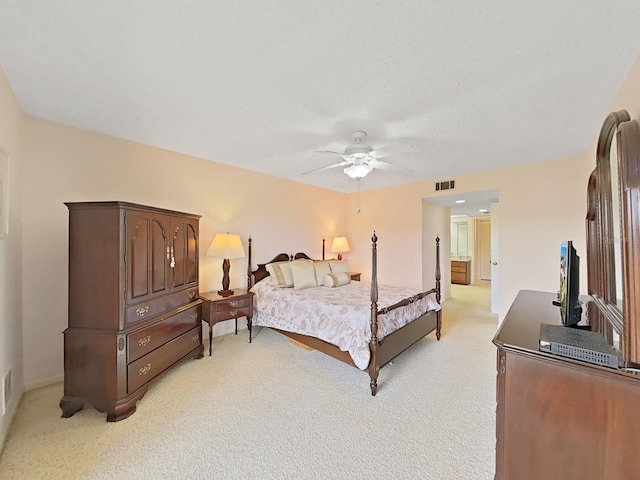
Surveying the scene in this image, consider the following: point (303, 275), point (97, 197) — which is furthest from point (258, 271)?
point (97, 197)

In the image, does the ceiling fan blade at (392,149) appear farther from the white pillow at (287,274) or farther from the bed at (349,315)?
the white pillow at (287,274)

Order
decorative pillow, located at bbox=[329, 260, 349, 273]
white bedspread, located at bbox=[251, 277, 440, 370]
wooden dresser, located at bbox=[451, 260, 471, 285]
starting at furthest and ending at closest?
wooden dresser, located at bbox=[451, 260, 471, 285] → decorative pillow, located at bbox=[329, 260, 349, 273] → white bedspread, located at bbox=[251, 277, 440, 370]

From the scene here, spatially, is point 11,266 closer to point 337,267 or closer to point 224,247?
point 224,247

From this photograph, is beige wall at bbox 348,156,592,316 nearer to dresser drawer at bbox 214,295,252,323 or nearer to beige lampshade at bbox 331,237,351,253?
beige lampshade at bbox 331,237,351,253

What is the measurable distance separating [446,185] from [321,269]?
2.57m

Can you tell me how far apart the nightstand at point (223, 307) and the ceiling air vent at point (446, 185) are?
358cm

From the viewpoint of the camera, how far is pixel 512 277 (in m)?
3.84

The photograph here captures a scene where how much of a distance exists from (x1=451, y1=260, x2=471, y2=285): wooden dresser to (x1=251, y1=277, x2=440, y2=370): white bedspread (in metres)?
5.22

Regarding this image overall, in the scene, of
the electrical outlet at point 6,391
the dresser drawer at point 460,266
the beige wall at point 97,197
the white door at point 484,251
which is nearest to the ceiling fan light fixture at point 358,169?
the beige wall at point 97,197

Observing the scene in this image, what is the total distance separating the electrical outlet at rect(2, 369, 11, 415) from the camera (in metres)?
1.76

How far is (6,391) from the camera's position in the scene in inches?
72.6

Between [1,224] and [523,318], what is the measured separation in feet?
11.2

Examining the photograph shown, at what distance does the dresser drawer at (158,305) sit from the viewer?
84.8 inches

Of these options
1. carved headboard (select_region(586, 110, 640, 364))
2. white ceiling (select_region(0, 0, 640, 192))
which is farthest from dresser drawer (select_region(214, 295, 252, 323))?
carved headboard (select_region(586, 110, 640, 364))
